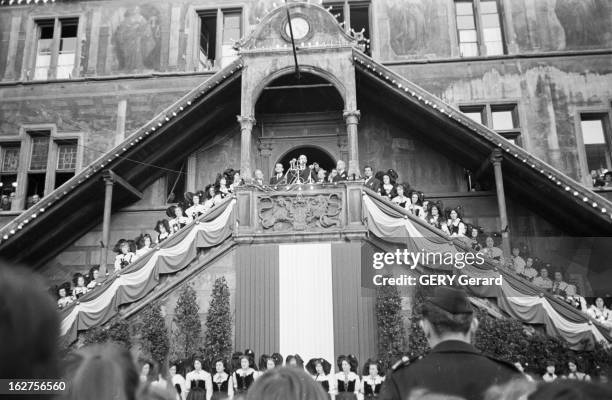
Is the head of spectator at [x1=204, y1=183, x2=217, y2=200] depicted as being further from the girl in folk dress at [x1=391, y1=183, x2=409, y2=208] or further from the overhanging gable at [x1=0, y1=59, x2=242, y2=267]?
the girl in folk dress at [x1=391, y1=183, x2=409, y2=208]

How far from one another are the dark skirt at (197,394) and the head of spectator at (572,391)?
1141cm

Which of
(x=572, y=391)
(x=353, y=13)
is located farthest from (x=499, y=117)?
(x=572, y=391)

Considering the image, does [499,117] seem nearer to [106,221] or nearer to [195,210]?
[195,210]

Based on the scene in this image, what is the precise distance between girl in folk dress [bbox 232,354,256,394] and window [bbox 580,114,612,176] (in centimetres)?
1305

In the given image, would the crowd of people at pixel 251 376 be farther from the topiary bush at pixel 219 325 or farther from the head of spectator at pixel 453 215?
the head of spectator at pixel 453 215

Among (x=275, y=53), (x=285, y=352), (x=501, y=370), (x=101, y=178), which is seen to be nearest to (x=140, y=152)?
(x=101, y=178)

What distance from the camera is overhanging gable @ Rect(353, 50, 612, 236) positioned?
1595 centimetres

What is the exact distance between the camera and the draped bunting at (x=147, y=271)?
49.0 ft

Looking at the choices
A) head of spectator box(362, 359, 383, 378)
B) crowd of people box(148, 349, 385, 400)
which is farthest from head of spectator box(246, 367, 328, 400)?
head of spectator box(362, 359, 383, 378)

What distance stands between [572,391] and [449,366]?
1.27 m

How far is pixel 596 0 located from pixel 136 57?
1648 cm

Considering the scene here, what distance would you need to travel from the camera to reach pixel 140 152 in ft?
60.1

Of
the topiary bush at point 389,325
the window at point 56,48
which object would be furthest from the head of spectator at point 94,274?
the window at point 56,48

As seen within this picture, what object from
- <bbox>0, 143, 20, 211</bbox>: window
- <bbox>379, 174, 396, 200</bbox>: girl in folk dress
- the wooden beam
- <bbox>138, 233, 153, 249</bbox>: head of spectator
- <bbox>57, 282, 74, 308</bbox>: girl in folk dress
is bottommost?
<bbox>57, 282, 74, 308</bbox>: girl in folk dress
